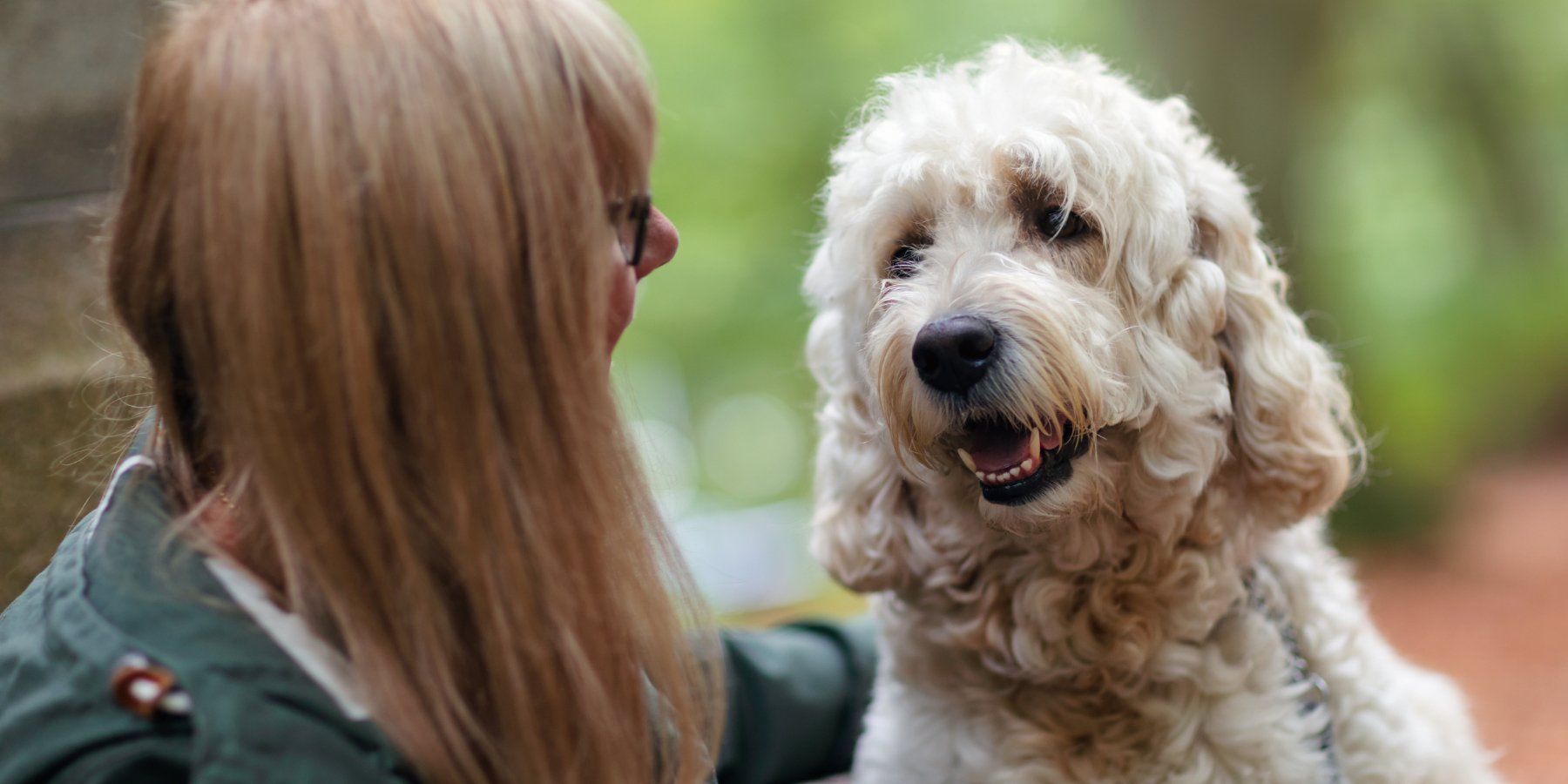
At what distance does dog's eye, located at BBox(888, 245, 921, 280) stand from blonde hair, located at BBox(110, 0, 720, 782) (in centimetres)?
91

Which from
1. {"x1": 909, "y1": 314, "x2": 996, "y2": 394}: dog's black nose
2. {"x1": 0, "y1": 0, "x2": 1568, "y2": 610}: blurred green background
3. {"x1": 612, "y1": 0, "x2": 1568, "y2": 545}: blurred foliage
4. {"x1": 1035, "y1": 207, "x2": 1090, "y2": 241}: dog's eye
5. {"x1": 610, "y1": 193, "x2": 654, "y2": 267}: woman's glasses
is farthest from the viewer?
{"x1": 612, "y1": 0, "x2": 1568, "y2": 545}: blurred foliage

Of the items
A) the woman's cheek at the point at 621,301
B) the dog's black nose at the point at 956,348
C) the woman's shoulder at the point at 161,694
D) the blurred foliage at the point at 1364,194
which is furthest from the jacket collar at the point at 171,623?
the blurred foliage at the point at 1364,194

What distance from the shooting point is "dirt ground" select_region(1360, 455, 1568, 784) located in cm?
486

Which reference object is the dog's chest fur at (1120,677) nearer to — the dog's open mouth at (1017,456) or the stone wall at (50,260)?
the dog's open mouth at (1017,456)

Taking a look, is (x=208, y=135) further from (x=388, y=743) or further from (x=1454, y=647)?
(x=1454, y=647)

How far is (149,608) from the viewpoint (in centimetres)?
151

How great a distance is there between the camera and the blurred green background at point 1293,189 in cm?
696

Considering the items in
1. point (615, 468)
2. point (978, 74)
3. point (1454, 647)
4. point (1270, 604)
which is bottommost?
point (1454, 647)

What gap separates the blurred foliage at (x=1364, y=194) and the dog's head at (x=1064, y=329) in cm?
526

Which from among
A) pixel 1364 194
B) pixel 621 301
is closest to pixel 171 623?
pixel 621 301

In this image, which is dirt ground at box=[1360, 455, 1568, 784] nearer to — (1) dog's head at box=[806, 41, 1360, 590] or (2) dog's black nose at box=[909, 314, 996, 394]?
(1) dog's head at box=[806, 41, 1360, 590]

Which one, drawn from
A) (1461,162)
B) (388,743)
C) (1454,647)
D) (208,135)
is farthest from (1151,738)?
(1461,162)

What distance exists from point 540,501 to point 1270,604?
1575 millimetres

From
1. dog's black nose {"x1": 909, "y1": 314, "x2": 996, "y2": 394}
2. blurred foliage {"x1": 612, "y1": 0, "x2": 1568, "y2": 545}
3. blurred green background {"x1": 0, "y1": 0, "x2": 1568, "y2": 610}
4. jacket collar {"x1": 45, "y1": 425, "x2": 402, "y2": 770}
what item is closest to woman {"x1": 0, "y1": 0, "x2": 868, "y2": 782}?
jacket collar {"x1": 45, "y1": 425, "x2": 402, "y2": 770}
